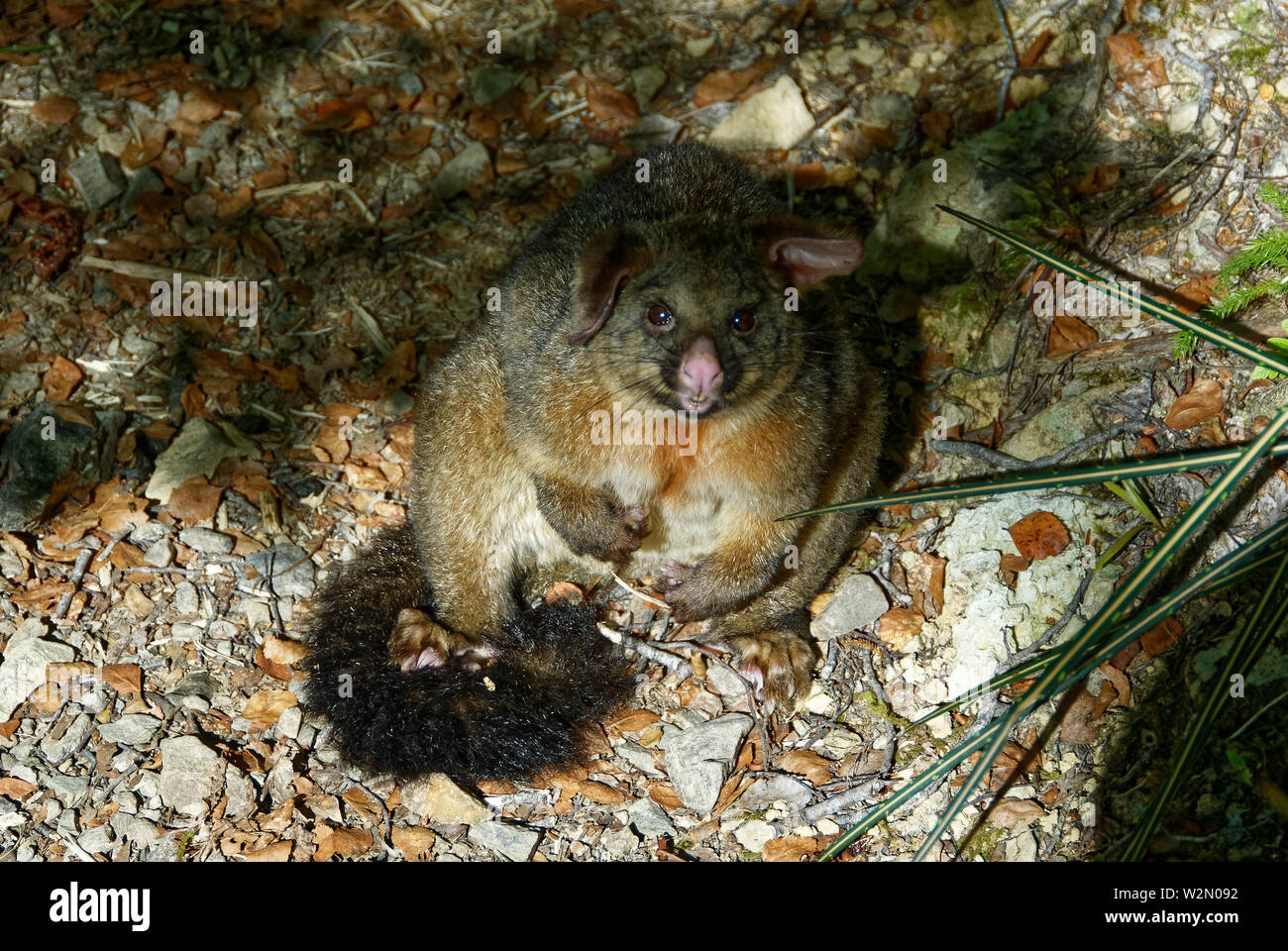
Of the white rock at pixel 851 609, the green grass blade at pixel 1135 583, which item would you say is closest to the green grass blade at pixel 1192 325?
the green grass blade at pixel 1135 583

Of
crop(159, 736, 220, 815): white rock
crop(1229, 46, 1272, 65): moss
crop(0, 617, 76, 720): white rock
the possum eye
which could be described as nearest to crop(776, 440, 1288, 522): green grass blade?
the possum eye

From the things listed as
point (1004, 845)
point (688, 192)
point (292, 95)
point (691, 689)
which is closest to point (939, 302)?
point (688, 192)

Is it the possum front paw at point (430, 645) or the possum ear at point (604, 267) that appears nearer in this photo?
the possum ear at point (604, 267)

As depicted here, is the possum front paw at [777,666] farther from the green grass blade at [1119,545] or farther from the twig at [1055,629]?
the green grass blade at [1119,545]

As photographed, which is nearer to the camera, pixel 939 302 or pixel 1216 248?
pixel 1216 248

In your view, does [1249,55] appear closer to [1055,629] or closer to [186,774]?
[1055,629]

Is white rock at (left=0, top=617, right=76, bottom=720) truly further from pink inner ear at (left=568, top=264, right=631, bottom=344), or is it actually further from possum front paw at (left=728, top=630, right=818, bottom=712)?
possum front paw at (left=728, top=630, right=818, bottom=712)

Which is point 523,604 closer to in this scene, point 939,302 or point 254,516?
point 254,516

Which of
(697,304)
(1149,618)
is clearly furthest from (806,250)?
(1149,618)
